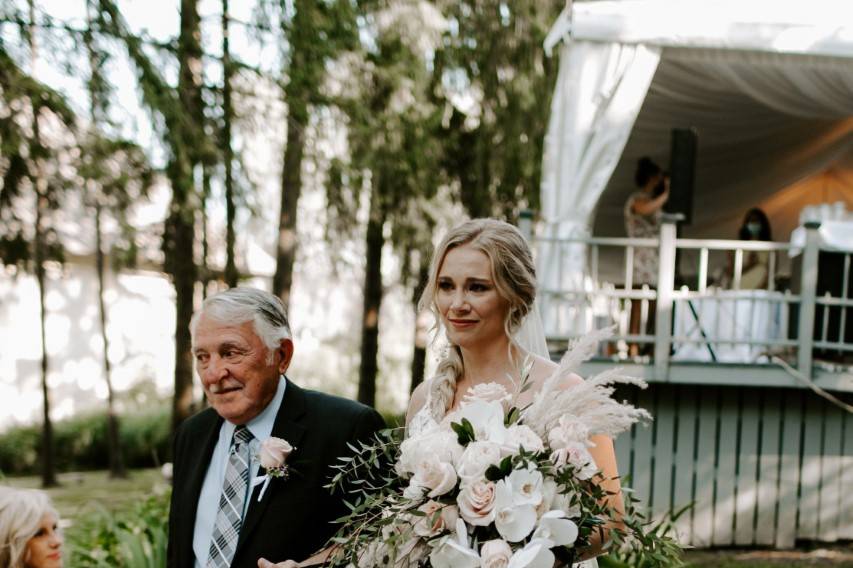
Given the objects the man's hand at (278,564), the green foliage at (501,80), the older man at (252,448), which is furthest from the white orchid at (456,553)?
the green foliage at (501,80)

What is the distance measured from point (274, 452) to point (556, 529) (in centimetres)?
100

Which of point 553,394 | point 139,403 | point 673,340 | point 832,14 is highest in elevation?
point 832,14

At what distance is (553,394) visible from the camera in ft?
8.18

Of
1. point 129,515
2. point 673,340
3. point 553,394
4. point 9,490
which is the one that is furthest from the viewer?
point 673,340

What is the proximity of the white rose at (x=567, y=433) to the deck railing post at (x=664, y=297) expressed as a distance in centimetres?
696

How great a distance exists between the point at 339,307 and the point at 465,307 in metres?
28.5

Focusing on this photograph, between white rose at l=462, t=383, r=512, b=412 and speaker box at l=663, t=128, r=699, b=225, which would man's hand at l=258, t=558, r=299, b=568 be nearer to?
white rose at l=462, t=383, r=512, b=412

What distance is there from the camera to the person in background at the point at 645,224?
10.0 metres

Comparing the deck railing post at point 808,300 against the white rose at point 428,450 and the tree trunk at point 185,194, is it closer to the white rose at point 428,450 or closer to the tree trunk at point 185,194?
the tree trunk at point 185,194

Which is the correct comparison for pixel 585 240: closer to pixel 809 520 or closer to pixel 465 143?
pixel 809 520

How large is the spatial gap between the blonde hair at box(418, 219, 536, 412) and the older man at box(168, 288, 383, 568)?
40 centimetres

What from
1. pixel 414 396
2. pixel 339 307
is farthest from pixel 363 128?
pixel 339 307

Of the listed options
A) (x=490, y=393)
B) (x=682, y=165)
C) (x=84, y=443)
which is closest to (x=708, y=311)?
(x=682, y=165)

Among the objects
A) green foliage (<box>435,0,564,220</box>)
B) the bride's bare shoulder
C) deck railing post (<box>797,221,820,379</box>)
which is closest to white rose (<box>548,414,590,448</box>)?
the bride's bare shoulder
